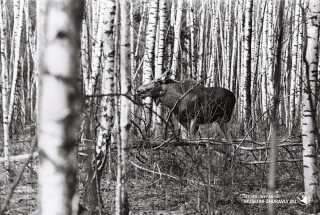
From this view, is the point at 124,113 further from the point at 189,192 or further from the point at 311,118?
the point at 189,192

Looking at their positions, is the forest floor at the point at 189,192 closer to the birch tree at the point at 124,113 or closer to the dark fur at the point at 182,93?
the birch tree at the point at 124,113

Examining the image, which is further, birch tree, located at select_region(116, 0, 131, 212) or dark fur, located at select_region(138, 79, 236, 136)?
dark fur, located at select_region(138, 79, 236, 136)

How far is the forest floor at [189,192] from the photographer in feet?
18.1

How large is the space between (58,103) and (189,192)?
5.24 metres

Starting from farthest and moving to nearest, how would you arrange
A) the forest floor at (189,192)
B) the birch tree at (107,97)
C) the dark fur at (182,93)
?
the dark fur at (182,93) → the forest floor at (189,192) → the birch tree at (107,97)

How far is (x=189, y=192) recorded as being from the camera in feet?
20.2

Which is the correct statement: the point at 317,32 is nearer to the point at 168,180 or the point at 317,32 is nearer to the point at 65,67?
the point at 168,180

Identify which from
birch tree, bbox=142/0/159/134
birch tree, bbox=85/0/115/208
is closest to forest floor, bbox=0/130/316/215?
birch tree, bbox=85/0/115/208

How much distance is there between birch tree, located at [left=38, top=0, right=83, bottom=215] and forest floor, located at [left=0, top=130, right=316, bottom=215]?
3.85 metres

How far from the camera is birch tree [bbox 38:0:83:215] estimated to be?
3.51ft

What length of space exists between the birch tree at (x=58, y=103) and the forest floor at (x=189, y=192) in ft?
12.6

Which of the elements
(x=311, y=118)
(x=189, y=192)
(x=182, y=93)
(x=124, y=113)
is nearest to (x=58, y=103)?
(x=124, y=113)

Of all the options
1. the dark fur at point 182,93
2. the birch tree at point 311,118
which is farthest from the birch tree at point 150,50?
the birch tree at point 311,118

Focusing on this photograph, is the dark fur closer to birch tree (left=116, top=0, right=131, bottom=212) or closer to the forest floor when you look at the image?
the forest floor
